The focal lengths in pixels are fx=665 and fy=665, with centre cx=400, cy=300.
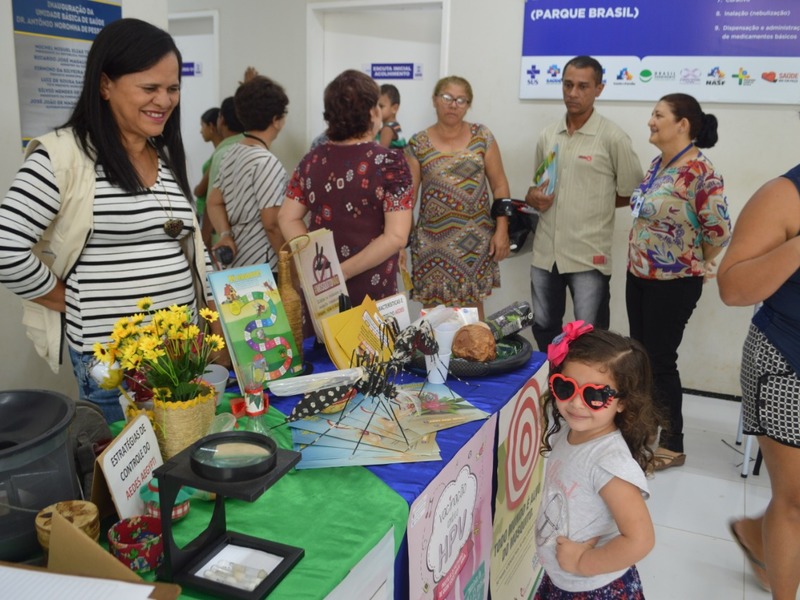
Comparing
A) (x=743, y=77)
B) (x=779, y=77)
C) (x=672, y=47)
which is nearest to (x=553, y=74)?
(x=672, y=47)

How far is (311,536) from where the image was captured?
3.41 feet

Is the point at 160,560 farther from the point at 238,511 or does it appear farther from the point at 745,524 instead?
the point at 745,524

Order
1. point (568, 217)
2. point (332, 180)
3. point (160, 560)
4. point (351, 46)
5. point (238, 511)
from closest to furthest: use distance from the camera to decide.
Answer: point (160, 560) → point (238, 511) → point (332, 180) → point (568, 217) → point (351, 46)

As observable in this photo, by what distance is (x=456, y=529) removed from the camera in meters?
1.45

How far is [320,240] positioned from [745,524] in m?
1.61

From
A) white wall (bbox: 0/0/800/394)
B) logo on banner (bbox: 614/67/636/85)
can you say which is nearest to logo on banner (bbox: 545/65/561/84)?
white wall (bbox: 0/0/800/394)

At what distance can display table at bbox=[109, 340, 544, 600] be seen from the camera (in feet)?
3.15

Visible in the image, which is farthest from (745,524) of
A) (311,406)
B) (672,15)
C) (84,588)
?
(672,15)

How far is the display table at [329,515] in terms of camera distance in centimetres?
96

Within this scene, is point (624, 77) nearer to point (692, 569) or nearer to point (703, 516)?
point (703, 516)

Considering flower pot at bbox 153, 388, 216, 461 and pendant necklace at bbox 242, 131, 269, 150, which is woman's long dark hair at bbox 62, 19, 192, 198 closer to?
flower pot at bbox 153, 388, 216, 461

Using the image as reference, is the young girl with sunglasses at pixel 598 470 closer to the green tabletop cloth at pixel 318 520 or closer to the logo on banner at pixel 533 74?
the green tabletop cloth at pixel 318 520

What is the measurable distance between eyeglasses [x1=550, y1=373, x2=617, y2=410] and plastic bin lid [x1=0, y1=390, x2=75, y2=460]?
859 millimetres

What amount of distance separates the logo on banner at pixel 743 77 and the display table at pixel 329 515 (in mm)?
3096
